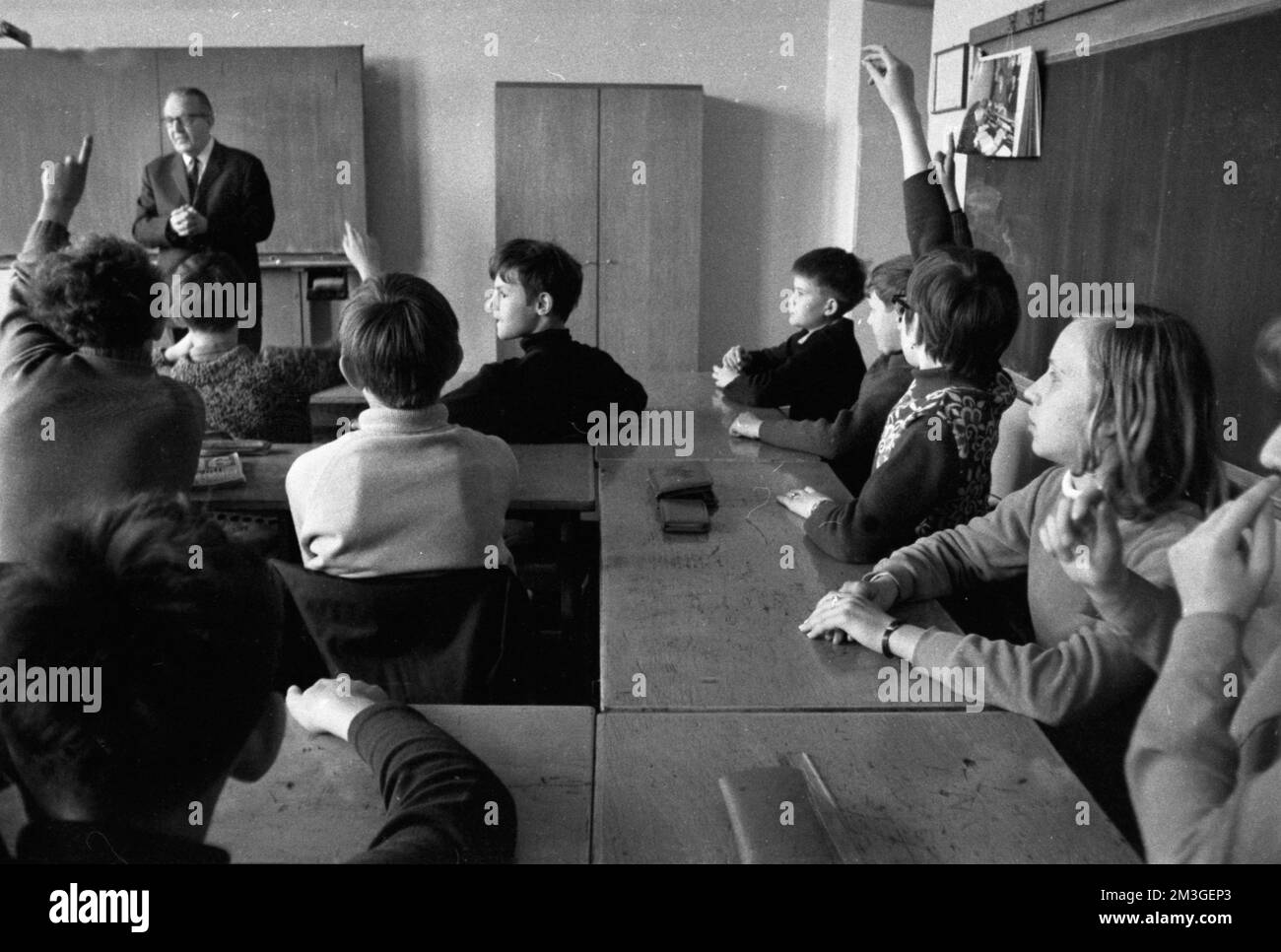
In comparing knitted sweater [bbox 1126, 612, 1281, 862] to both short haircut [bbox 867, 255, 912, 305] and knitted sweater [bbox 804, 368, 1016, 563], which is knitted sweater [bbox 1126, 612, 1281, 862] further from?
short haircut [bbox 867, 255, 912, 305]

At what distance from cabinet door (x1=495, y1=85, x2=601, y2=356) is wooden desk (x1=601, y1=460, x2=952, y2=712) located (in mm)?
2369

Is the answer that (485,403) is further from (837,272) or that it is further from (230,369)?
(837,272)

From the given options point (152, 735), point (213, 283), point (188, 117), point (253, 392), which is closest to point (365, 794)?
point (152, 735)

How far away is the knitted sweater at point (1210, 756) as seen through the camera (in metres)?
0.56

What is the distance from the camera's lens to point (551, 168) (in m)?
3.61

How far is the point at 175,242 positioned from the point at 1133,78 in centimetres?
112

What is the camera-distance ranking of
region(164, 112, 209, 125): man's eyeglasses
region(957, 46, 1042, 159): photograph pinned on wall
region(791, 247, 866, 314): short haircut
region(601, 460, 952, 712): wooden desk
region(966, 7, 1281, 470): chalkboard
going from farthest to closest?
region(791, 247, 866, 314): short haircut, region(957, 46, 1042, 159): photograph pinned on wall, region(164, 112, 209, 125): man's eyeglasses, region(966, 7, 1281, 470): chalkboard, region(601, 460, 952, 712): wooden desk

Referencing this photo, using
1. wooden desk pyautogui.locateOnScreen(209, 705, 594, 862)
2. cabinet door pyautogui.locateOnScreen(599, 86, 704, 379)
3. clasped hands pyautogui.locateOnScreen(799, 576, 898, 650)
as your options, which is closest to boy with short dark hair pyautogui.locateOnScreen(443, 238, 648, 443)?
clasped hands pyautogui.locateOnScreen(799, 576, 898, 650)

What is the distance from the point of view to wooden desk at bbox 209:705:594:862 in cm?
64

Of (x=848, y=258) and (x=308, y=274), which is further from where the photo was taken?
(x=308, y=274)

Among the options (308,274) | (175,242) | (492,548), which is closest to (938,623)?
(492,548)

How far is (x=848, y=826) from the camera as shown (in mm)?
653

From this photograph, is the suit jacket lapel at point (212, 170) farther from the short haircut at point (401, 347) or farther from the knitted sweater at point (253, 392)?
the short haircut at point (401, 347)
